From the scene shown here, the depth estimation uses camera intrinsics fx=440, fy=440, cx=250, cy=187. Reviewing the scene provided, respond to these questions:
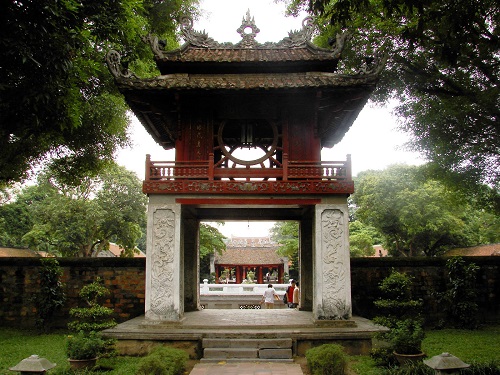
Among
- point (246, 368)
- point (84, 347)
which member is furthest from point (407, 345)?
point (84, 347)

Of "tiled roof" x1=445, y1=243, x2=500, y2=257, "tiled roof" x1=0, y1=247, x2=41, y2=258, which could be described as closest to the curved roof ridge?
"tiled roof" x1=445, y1=243, x2=500, y2=257

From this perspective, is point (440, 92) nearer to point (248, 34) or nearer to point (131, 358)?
point (248, 34)

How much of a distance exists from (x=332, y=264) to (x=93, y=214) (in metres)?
20.0

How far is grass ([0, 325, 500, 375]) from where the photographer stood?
7992 millimetres

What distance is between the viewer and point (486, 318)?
520 inches

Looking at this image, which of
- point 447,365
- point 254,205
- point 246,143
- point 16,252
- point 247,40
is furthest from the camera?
point 16,252

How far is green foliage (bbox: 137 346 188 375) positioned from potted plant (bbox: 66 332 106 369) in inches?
50.7

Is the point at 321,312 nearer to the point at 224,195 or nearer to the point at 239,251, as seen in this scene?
the point at 224,195

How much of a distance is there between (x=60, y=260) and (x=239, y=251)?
2319 cm

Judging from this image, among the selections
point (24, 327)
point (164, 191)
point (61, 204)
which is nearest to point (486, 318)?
point (164, 191)

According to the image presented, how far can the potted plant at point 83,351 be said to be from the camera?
25.5 feet

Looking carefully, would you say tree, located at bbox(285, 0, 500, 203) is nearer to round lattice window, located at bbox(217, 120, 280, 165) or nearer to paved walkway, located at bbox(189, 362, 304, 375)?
round lattice window, located at bbox(217, 120, 280, 165)

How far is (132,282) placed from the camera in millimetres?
13031

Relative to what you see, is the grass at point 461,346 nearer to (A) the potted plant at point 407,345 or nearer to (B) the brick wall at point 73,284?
(A) the potted plant at point 407,345
